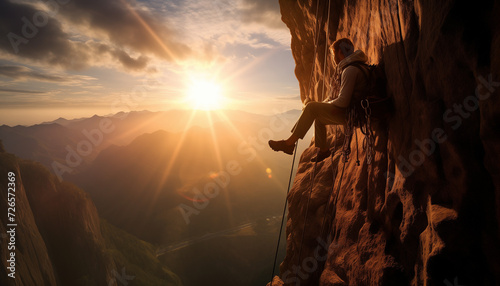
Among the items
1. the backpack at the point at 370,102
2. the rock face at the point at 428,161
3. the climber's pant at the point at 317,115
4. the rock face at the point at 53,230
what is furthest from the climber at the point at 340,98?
the rock face at the point at 53,230

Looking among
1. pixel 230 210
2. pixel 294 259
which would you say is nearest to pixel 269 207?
pixel 230 210

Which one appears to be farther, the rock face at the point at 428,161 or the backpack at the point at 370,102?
the backpack at the point at 370,102

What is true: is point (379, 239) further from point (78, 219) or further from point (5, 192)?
point (78, 219)

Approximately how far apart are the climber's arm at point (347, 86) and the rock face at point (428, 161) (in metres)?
1.06

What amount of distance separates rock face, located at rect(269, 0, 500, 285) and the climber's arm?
1060 millimetres

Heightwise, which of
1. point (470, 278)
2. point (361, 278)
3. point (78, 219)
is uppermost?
point (470, 278)

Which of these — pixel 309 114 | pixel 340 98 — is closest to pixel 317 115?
pixel 309 114

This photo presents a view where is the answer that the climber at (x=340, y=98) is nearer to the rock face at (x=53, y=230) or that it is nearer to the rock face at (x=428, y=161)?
the rock face at (x=428, y=161)

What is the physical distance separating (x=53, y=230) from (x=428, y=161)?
5602cm

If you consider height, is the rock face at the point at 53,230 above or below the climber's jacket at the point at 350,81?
below

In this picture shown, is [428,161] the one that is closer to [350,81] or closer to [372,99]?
[372,99]

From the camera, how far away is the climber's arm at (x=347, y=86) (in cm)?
480

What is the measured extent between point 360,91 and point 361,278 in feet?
14.7

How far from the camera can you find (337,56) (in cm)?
565
